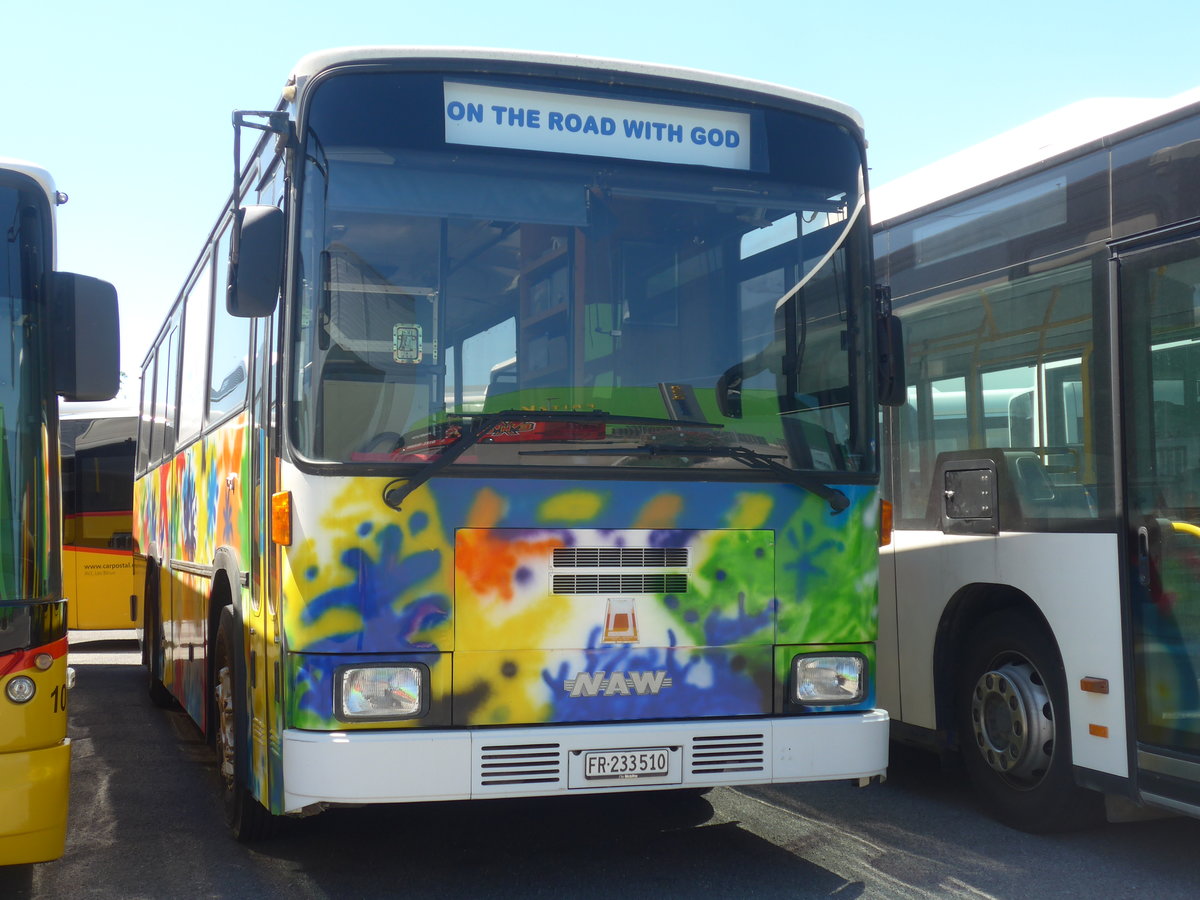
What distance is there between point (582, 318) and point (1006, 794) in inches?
126

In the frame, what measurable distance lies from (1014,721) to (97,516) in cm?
1302

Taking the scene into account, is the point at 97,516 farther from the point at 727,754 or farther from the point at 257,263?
the point at 727,754

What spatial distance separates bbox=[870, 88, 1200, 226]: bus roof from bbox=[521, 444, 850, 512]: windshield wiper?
1.88 m

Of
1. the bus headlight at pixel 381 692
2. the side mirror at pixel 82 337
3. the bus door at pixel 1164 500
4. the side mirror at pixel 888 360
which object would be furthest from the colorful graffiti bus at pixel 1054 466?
the side mirror at pixel 82 337

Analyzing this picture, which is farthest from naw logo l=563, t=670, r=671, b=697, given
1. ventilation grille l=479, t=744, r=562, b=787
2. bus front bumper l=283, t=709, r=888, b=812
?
ventilation grille l=479, t=744, r=562, b=787

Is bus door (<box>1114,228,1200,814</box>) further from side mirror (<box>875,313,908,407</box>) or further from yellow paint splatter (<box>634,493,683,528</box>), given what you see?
yellow paint splatter (<box>634,493,683,528</box>)

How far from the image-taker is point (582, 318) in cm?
525

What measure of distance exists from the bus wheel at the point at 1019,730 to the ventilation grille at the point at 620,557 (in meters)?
2.09

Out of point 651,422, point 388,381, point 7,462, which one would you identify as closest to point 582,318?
point 651,422

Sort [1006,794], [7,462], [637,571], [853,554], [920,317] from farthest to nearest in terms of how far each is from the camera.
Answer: [920,317] → [1006,794] → [853,554] → [637,571] → [7,462]

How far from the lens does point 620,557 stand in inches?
204

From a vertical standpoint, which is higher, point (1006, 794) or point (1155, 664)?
point (1155, 664)

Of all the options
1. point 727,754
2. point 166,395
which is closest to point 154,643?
point 166,395

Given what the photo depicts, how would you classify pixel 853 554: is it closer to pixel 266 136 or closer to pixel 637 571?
pixel 637 571
